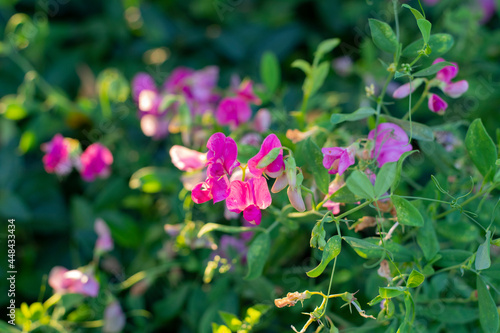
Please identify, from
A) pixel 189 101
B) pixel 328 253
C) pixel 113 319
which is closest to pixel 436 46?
pixel 328 253

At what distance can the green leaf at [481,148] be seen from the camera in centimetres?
54

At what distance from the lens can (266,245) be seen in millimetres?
625

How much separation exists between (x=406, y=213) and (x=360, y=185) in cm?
6

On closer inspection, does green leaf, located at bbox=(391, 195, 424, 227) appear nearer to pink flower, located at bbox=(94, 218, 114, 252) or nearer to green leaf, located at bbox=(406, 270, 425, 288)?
green leaf, located at bbox=(406, 270, 425, 288)

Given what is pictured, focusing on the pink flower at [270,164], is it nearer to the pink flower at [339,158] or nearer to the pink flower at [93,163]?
the pink flower at [339,158]

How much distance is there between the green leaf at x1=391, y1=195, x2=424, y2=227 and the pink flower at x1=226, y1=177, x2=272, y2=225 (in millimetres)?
135

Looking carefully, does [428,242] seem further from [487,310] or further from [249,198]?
[249,198]

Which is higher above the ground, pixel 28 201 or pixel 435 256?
pixel 435 256

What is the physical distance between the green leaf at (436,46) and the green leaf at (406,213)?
0.19 meters

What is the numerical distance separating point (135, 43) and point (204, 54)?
212 mm

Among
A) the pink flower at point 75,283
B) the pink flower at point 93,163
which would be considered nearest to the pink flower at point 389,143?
the pink flower at point 75,283

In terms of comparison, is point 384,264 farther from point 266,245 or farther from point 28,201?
point 28,201

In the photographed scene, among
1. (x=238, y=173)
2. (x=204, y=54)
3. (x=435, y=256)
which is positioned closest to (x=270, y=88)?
(x=238, y=173)

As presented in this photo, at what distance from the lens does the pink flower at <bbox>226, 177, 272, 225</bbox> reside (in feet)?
1.69
